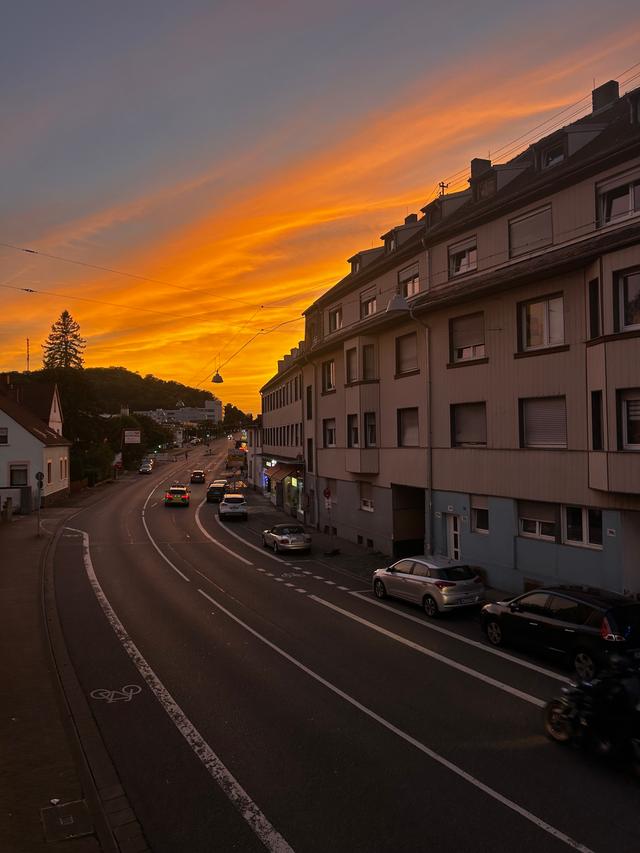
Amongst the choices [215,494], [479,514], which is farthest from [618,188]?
[215,494]

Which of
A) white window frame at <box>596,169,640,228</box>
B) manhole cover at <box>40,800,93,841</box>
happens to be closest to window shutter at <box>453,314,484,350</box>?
white window frame at <box>596,169,640,228</box>

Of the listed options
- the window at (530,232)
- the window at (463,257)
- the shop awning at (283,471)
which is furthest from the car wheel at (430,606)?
the shop awning at (283,471)

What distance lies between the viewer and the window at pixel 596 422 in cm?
1540

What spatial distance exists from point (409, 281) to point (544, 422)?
969 centimetres

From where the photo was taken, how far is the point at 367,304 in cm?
2848

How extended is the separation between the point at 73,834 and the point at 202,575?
16.1m

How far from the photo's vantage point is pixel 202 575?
2238 cm

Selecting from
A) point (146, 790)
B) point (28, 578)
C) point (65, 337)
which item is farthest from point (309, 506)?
point (65, 337)

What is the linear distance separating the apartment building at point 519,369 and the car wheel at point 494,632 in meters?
3.63

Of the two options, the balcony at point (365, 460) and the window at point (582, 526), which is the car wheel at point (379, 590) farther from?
the balcony at point (365, 460)

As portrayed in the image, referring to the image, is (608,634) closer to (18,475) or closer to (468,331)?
(468,331)

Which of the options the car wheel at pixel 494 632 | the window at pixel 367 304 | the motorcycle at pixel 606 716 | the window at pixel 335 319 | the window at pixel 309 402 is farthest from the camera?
the window at pixel 309 402

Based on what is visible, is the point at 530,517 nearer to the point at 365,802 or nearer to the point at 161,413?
the point at 365,802

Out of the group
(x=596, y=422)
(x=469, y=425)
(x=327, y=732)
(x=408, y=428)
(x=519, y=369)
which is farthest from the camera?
(x=408, y=428)
